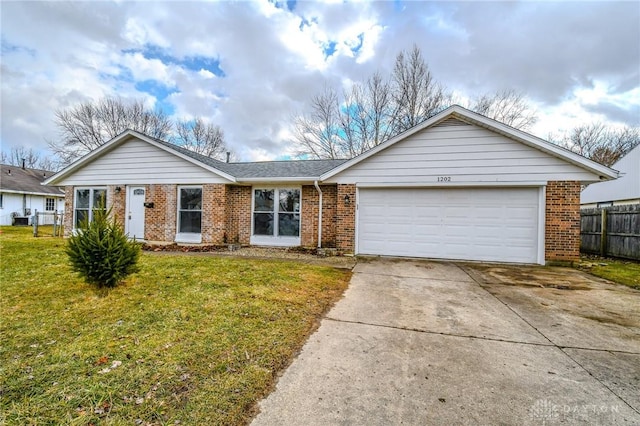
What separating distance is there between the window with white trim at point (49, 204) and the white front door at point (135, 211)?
65.1 ft

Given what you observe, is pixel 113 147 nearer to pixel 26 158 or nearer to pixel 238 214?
pixel 238 214

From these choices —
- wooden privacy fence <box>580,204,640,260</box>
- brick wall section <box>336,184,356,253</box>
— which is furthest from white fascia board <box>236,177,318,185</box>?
wooden privacy fence <box>580,204,640,260</box>

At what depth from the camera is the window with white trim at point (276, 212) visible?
10.7m

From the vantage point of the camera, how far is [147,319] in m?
3.88

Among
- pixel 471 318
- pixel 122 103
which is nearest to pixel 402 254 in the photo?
pixel 471 318

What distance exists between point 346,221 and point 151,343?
698 cm

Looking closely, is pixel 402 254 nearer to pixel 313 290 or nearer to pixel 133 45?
pixel 313 290

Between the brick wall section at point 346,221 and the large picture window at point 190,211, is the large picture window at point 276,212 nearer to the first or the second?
the brick wall section at point 346,221

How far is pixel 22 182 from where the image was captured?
23125mm

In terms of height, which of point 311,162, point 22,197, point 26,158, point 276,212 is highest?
point 26,158

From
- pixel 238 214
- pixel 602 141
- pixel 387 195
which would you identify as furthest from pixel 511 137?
pixel 602 141

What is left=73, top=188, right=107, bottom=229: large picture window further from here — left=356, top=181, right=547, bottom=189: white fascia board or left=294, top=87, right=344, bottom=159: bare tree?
left=294, top=87, right=344, bottom=159: bare tree

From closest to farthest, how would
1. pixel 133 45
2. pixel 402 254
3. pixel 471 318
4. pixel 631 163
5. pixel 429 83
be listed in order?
pixel 471 318
pixel 402 254
pixel 133 45
pixel 631 163
pixel 429 83

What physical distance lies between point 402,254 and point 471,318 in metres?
4.99
